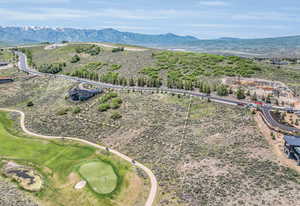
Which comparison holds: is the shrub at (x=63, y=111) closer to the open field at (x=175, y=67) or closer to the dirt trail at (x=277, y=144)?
the open field at (x=175, y=67)

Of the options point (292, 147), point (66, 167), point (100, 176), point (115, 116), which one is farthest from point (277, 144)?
point (66, 167)

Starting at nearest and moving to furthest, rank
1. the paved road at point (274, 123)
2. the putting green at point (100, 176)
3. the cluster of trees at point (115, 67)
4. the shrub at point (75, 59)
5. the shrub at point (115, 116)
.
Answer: the putting green at point (100, 176)
the paved road at point (274, 123)
the shrub at point (115, 116)
the cluster of trees at point (115, 67)
the shrub at point (75, 59)

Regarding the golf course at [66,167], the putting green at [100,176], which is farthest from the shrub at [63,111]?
the putting green at [100,176]

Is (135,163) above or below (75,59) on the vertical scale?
below

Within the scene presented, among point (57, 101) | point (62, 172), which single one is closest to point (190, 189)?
point (62, 172)

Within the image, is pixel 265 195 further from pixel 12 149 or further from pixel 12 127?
pixel 12 127

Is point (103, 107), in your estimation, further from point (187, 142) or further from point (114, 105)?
point (187, 142)
